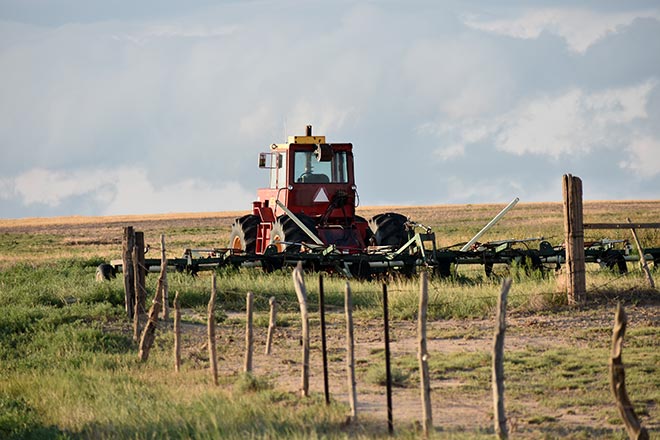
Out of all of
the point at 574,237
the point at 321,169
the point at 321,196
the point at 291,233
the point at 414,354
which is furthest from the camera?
the point at 321,169

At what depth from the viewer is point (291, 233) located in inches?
803

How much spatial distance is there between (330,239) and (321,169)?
1430 millimetres

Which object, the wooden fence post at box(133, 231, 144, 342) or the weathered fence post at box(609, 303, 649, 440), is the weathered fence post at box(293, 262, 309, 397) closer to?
the weathered fence post at box(609, 303, 649, 440)

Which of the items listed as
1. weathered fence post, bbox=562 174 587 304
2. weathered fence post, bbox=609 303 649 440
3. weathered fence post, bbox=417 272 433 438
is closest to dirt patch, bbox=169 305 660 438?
weathered fence post, bbox=417 272 433 438

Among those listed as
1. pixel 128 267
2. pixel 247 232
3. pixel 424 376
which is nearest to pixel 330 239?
pixel 247 232

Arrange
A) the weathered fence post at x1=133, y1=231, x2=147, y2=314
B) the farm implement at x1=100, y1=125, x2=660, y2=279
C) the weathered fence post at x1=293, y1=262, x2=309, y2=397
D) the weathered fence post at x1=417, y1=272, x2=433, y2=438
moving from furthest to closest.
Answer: the farm implement at x1=100, y1=125, x2=660, y2=279 → the weathered fence post at x1=133, y1=231, x2=147, y2=314 → the weathered fence post at x1=293, y1=262, x2=309, y2=397 → the weathered fence post at x1=417, y1=272, x2=433, y2=438

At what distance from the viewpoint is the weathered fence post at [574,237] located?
1666 centimetres

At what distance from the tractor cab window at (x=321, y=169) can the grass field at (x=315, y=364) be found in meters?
2.27

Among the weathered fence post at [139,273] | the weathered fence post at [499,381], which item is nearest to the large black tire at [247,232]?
the weathered fence post at [139,273]

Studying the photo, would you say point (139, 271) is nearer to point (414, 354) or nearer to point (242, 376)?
point (414, 354)

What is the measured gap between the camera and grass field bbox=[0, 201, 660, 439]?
9992 millimetres

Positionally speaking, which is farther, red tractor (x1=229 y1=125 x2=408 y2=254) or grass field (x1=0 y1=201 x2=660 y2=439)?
red tractor (x1=229 y1=125 x2=408 y2=254)

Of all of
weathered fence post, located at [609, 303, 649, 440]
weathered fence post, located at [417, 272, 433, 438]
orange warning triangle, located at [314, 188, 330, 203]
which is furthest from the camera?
orange warning triangle, located at [314, 188, 330, 203]

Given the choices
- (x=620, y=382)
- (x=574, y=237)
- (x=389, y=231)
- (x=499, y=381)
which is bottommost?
(x=499, y=381)
